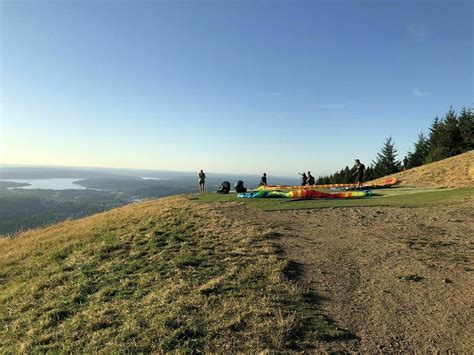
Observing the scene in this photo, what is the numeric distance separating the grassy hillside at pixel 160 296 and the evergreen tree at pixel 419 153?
5909 cm

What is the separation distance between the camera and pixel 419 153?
2452 inches

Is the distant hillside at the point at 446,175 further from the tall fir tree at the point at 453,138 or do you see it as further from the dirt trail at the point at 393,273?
the tall fir tree at the point at 453,138

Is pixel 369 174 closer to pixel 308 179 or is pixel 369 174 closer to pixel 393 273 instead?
pixel 308 179

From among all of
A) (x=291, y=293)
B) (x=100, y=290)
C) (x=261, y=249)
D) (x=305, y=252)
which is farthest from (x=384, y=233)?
(x=100, y=290)

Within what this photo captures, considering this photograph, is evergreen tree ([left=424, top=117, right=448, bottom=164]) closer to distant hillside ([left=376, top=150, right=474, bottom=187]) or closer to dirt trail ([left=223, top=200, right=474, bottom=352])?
distant hillside ([left=376, top=150, right=474, bottom=187])

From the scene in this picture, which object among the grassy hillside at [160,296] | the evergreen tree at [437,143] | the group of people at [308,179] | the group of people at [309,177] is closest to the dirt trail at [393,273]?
the grassy hillside at [160,296]

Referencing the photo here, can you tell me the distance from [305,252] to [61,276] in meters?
8.67

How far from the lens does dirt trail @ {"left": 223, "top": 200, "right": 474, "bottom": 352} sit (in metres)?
5.82

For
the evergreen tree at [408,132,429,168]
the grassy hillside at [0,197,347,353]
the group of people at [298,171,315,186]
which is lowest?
the grassy hillside at [0,197,347,353]

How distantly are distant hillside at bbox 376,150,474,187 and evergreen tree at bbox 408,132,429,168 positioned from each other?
1114 inches

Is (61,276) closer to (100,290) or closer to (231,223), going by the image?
(100,290)

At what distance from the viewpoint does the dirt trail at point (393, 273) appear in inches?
229

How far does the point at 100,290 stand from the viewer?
8828 millimetres

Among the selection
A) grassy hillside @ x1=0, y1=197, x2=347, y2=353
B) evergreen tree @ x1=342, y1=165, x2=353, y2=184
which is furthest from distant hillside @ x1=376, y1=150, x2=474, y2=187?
evergreen tree @ x1=342, y1=165, x2=353, y2=184
